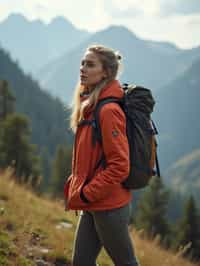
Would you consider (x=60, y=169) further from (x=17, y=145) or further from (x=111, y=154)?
(x=111, y=154)

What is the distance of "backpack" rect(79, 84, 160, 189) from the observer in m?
3.75

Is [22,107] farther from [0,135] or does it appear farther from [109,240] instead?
[109,240]

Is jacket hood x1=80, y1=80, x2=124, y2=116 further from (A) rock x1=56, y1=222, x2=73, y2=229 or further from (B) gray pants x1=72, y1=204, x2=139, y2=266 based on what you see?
(A) rock x1=56, y1=222, x2=73, y2=229

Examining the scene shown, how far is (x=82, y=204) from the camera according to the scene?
12.4ft

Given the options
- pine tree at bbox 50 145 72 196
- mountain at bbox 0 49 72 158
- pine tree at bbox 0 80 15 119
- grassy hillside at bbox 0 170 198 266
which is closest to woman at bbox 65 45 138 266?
grassy hillside at bbox 0 170 198 266

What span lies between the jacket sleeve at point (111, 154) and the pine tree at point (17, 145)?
24325 mm

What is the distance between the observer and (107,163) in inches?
144

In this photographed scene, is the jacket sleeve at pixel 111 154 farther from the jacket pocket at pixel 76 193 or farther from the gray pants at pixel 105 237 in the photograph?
the gray pants at pixel 105 237

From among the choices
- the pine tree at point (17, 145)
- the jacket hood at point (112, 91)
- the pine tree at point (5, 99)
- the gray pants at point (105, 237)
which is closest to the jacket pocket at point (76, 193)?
the gray pants at point (105, 237)

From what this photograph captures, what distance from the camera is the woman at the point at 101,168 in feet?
11.9

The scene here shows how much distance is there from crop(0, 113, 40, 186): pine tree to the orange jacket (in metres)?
24.1

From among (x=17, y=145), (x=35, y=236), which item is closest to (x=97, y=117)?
(x=35, y=236)

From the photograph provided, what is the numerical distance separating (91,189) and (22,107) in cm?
13848

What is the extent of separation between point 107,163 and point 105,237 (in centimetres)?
75
